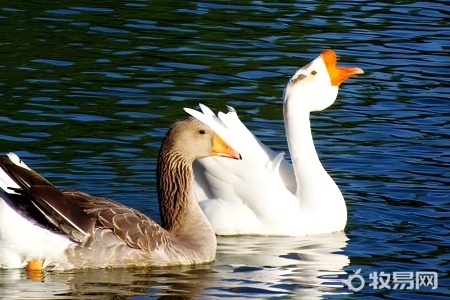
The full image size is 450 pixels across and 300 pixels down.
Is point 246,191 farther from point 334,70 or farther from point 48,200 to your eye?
point 48,200

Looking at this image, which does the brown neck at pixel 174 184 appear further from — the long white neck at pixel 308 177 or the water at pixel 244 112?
the long white neck at pixel 308 177

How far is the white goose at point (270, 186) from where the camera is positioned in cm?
1256

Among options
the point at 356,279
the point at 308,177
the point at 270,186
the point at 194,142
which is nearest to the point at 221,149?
the point at 194,142

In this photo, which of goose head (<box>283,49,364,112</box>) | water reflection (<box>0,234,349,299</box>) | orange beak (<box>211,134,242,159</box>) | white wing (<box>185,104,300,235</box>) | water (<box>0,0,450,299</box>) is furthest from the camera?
goose head (<box>283,49,364,112</box>)

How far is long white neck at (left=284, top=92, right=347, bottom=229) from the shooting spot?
12617mm

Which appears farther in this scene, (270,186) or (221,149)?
(270,186)

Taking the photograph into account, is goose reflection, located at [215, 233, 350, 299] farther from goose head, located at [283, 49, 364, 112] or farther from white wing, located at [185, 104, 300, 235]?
goose head, located at [283, 49, 364, 112]

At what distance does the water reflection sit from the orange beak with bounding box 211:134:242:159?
84 cm

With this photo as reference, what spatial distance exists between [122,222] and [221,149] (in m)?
1.23

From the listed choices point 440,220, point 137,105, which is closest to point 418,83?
point 137,105

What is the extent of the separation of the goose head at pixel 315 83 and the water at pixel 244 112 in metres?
1.05

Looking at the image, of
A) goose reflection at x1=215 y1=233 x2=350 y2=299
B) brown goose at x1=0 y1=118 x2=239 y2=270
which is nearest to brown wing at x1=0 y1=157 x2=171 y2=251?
brown goose at x1=0 y1=118 x2=239 y2=270

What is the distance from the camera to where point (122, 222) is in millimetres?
11438

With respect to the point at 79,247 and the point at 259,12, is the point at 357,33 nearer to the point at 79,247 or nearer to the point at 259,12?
the point at 259,12
